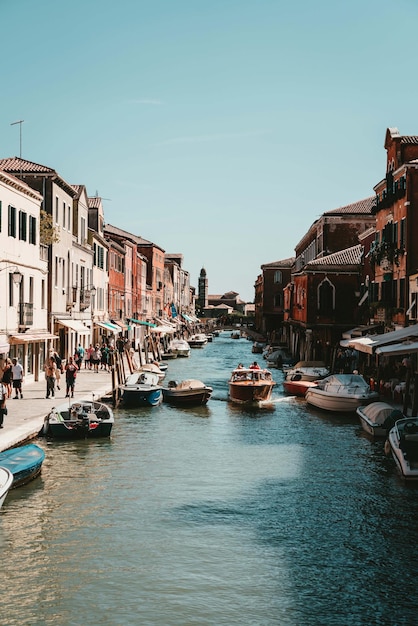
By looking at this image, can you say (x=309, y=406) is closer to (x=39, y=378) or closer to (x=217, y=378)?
(x=39, y=378)

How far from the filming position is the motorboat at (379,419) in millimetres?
22642

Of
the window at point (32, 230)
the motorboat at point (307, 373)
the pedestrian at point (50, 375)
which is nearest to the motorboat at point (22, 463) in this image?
the pedestrian at point (50, 375)

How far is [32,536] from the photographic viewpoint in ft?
44.0

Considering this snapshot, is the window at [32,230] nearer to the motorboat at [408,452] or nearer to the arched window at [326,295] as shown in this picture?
the motorboat at [408,452]

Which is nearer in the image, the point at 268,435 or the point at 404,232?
the point at 268,435

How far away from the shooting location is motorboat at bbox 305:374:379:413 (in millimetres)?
28281

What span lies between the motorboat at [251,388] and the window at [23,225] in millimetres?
10832

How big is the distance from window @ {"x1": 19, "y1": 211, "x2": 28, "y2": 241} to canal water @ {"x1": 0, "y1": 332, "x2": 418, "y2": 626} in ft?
38.1

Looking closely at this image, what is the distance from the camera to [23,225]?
30.9 metres

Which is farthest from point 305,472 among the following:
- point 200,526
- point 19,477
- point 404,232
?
point 404,232

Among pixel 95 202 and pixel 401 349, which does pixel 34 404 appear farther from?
pixel 95 202

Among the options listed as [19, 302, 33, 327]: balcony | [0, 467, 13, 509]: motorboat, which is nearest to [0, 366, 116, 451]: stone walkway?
[19, 302, 33, 327]: balcony

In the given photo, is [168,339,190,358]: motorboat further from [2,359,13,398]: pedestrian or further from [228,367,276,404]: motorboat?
[2,359,13,398]: pedestrian

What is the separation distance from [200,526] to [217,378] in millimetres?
32687
